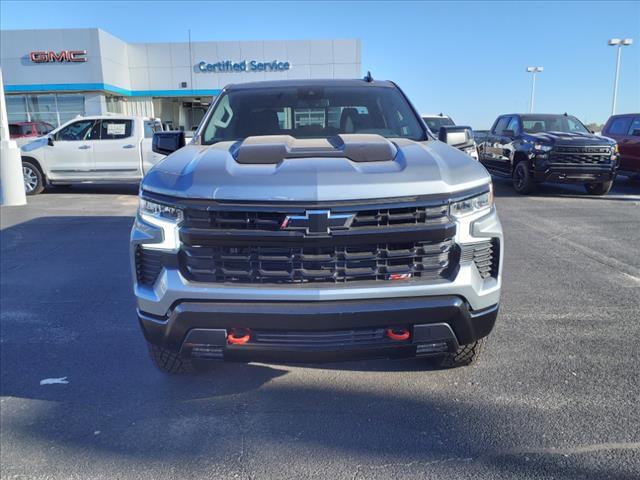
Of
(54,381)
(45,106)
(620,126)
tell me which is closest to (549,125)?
(620,126)

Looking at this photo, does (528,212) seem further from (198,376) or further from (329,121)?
(198,376)

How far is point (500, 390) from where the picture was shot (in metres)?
3.21

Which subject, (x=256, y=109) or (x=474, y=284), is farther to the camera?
(x=256, y=109)

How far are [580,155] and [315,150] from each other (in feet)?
31.3

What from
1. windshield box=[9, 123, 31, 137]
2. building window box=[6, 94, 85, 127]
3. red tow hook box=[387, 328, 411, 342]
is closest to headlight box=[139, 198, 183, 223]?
red tow hook box=[387, 328, 411, 342]

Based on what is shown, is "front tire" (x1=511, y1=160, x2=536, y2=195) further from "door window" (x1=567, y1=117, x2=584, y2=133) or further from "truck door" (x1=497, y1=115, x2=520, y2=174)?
"door window" (x1=567, y1=117, x2=584, y2=133)

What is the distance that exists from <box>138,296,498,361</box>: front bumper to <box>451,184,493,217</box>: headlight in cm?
44

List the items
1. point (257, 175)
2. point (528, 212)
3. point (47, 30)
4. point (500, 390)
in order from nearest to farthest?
point (257, 175)
point (500, 390)
point (528, 212)
point (47, 30)

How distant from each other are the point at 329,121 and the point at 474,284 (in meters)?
2.05

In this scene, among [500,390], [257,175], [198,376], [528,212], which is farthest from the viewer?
[528,212]

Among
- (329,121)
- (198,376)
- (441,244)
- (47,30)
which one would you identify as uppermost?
(47,30)

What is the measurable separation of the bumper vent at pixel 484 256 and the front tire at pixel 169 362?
1.82 m

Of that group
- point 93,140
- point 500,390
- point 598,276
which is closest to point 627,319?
point 598,276

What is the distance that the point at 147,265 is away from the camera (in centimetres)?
268
